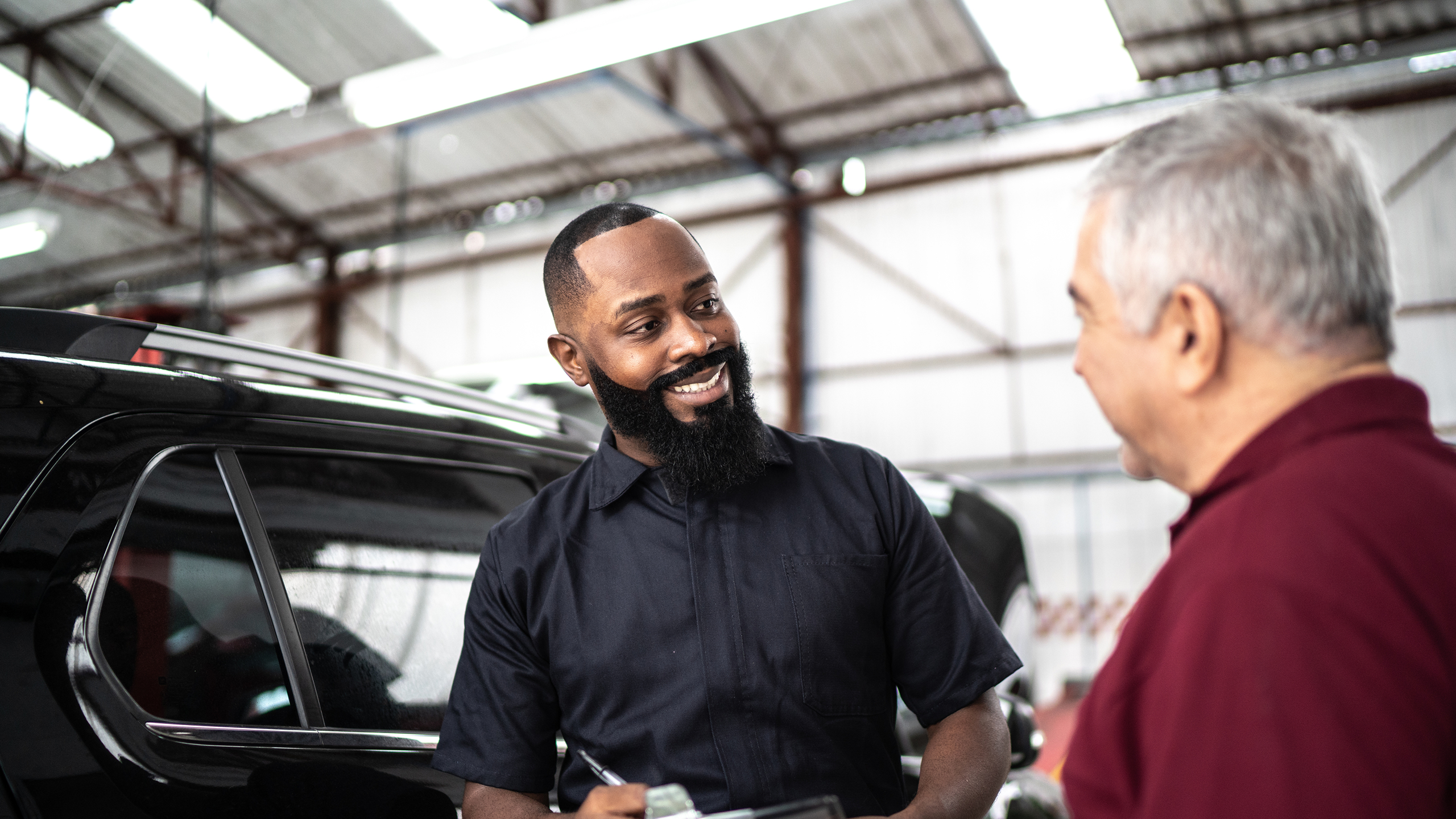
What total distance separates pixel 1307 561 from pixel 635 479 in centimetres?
Result: 124

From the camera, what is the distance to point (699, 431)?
187 cm

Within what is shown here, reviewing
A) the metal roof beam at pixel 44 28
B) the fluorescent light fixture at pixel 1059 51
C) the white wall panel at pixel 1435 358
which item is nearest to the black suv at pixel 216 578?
the metal roof beam at pixel 44 28

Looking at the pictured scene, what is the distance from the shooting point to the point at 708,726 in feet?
5.45

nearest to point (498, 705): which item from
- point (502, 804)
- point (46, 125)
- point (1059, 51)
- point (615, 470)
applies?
point (502, 804)

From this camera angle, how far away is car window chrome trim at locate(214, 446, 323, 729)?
5.58ft

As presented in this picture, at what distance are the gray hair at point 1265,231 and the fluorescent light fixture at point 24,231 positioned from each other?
7145 mm

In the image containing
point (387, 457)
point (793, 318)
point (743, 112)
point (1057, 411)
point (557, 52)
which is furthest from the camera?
point (793, 318)

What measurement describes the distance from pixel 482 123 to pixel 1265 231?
13281 mm

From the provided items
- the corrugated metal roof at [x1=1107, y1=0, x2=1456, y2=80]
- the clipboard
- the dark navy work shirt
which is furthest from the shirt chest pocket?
the corrugated metal roof at [x1=1107, y1=0, x2=1456, y2=80]

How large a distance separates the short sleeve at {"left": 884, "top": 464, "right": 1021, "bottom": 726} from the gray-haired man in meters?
0.73

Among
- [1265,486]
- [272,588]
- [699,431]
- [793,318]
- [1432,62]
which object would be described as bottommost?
[272,588]

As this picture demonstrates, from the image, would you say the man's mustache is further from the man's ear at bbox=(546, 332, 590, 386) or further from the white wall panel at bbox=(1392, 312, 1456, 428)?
the white wall panel at bbox=(1392, 312, 1456, 428)

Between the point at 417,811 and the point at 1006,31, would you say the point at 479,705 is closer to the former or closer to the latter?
the point at 417,811

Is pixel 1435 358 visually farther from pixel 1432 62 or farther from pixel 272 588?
pixel 272 588
